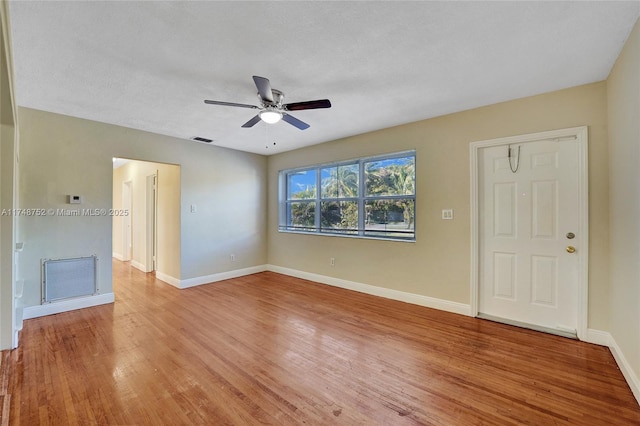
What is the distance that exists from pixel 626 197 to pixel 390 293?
263 cm

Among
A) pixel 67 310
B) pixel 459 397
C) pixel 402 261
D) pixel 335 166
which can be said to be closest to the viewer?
pixel 459 397

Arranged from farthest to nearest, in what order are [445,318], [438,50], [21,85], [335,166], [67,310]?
1. [335,166]
2. [67,310]
3. [445,318]
4. [21,85]
5. [438,50]

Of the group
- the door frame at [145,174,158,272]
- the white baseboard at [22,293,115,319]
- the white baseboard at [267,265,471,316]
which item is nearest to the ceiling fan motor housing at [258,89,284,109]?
the white baseboard at [267,265,471,316]

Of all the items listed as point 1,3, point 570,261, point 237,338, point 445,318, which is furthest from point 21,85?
point 570,261

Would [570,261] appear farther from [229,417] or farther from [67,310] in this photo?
[67,310]

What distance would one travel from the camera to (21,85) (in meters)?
2.66

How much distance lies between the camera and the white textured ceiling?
1710 millimetres

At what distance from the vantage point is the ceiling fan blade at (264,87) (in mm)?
2092

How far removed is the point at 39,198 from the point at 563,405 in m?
5.42

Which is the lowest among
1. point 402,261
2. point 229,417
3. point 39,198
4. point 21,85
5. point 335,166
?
point 229,417

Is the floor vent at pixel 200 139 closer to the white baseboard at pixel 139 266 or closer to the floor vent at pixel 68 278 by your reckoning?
the floor vent at pixel 68 278

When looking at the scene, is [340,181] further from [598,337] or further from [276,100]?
[598,337]

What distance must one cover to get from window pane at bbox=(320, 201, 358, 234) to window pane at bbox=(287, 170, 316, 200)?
1.36ft

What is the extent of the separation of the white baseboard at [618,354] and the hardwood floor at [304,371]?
5cm
